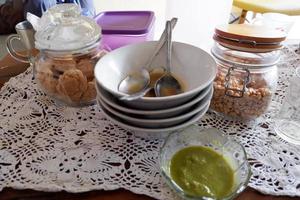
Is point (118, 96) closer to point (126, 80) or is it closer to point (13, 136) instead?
point (126, 80)

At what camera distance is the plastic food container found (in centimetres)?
70

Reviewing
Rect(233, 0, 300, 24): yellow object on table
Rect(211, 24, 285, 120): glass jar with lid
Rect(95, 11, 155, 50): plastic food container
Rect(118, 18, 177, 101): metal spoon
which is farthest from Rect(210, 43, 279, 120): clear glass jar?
Rect(233, 0, 300, 24): yellow object on table

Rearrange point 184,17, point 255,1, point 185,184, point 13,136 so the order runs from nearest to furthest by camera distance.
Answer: point 185,184 < point 13,136 < point 184,17 < point 255,1

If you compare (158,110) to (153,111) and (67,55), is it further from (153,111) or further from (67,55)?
(67,55)

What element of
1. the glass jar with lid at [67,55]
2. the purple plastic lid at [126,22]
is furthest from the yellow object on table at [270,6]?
the glass jar with lid at [67,55]

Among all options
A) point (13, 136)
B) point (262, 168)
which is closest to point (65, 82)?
point (13, 136)

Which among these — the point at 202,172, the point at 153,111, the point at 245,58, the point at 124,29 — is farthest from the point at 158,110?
the point at 124,29

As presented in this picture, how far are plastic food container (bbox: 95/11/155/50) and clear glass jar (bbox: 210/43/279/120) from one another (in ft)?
0.73

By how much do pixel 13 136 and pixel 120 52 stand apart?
0.25 metres

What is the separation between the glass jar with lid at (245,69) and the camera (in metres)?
0.48

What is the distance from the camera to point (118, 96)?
16.8 inches

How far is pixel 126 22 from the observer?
2.47 ft

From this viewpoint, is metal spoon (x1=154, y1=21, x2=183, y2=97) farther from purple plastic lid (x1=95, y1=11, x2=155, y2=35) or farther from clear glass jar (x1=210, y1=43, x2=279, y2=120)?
purple plastic lid (x1=95, y1=11, x2=155, y2=35)

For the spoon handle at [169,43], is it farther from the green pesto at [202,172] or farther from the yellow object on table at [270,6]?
the yellow object on table at [270,6]
